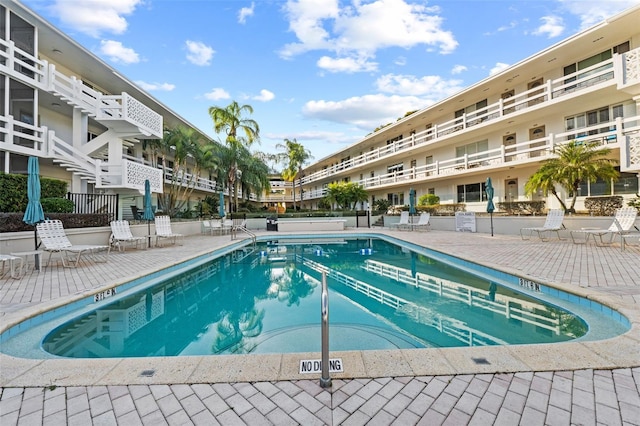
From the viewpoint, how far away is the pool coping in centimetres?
238

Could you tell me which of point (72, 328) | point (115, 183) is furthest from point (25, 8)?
point (72, 328)

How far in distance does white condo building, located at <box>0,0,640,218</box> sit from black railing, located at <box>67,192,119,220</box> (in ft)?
3.51

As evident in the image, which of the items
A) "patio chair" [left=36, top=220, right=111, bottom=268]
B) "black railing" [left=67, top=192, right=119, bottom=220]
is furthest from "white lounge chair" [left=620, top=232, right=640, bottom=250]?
"black railing" [left=67, top=192, right=119, bottom=220]

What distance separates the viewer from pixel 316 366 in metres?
2.55

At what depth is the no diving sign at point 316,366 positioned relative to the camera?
8.11ft

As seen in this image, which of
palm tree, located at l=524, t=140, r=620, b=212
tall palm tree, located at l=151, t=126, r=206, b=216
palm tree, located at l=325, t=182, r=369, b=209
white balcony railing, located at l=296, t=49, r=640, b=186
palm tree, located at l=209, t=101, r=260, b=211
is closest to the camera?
white balcony railing, located at l=296, t=49, r=640, b=186

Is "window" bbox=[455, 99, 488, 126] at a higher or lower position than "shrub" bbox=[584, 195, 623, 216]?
higher

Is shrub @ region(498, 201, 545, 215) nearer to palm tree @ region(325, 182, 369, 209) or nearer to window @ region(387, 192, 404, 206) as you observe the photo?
window @ region(387, 192, 404, 206)

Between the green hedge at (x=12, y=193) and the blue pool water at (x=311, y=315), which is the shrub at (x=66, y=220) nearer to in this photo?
the green hedge at (x=12, y=193)

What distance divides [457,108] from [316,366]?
22013 mm

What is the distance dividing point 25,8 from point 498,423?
16.7 m

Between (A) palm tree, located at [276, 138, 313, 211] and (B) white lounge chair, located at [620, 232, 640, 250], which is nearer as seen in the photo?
(B) white lounge chair, located at [620, 232, 640, 250]

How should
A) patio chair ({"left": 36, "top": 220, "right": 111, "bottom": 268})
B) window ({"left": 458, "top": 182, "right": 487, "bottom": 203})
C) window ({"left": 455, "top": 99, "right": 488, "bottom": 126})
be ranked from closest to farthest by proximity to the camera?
patio chair ({"left": 36, "top": 220, "right": 111, "bottom": 268}) < window ({"left": 458, "top": 182, "right": 487, "bottom": 203}) < window ({"left": 455, "top": 99, "right": 488, "bottom": 126})

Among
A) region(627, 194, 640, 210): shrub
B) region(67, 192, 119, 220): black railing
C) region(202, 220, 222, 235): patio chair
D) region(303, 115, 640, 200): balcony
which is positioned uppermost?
region(303, 115, 640, 200): balcony
